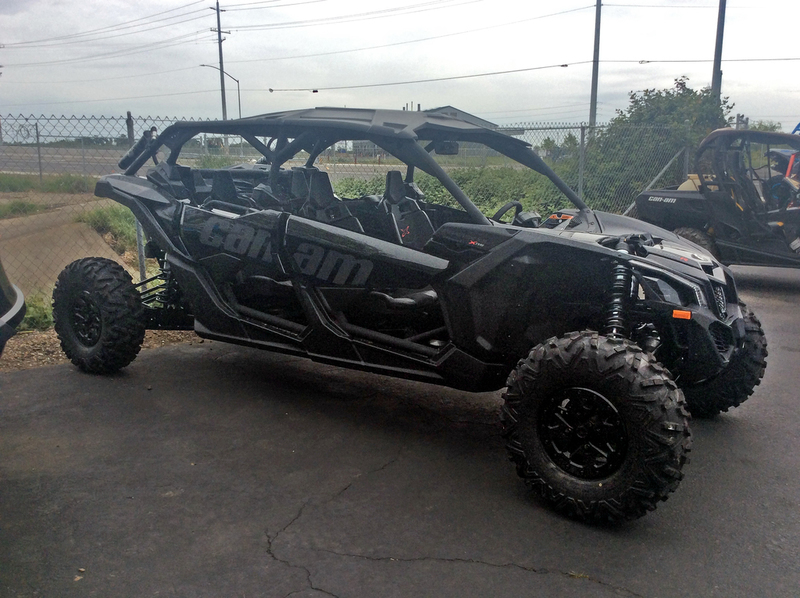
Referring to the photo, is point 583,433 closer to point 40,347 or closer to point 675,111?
point 40,347

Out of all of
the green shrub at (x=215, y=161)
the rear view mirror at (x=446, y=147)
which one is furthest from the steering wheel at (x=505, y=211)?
the green shrub at (x=215, y=161)

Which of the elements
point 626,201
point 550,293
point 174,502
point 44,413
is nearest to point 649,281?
point 550,293

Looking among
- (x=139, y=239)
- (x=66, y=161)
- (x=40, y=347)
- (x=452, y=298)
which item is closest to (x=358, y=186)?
(x=66, y=161)

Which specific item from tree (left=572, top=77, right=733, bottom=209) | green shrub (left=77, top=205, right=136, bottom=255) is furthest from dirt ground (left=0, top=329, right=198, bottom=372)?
tree (left=572, top=77, right=733, bottom=209)

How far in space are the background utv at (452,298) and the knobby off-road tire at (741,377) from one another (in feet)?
0.04

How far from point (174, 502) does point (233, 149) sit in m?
9.20

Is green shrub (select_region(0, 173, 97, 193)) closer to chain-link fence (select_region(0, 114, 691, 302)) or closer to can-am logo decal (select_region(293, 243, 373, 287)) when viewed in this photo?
chain-link fence (select_region(0, 114, 691, 302))

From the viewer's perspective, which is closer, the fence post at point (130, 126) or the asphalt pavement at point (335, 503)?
the asphalt pavement at point (335, 503)

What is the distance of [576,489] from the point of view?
317 centimetres

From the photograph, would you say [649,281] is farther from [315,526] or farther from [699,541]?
[315,526]

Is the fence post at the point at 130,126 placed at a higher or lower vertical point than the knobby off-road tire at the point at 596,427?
higher

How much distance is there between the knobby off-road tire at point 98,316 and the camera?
4.99 metres

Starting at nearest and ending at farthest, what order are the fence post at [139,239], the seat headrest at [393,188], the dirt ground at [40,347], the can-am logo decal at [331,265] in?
1. the can-am logo decal at [331,265]
2. the seat headrest at [393,188]
3. the dirt ground at [40,347]
4. the fence post at [139,239]

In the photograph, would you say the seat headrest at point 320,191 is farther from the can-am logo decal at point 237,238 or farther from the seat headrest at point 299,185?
the can-am logo decal at point 237,238
